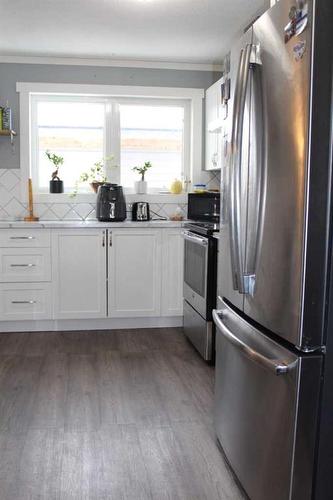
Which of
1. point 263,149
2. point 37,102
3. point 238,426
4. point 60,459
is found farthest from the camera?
point 37,102

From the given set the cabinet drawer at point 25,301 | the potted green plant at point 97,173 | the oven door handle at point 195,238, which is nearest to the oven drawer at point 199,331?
the oven door handle at point 195,238

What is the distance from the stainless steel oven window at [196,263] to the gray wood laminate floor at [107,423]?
1.64 ft

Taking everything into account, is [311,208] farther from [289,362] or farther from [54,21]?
[54,21]

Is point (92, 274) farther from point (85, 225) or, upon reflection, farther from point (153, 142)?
point (153, 142)

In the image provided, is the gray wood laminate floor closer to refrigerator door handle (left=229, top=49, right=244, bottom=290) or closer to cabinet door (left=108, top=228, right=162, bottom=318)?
cabinet door (left=108, top=228, right=162, bottom=318)

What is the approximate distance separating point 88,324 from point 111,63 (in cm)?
232

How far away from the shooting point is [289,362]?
1434mm

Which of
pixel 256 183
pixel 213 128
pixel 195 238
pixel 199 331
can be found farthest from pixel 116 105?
pixel 256 183

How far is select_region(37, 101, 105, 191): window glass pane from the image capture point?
14.8 ft

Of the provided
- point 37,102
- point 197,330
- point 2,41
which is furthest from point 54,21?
point 197,330

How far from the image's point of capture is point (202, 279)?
3.30m

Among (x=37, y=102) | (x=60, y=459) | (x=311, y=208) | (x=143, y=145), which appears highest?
(x=37, y=102)

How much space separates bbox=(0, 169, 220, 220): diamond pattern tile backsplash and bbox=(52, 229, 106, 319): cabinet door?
564mm

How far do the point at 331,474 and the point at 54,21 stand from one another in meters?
3.24
